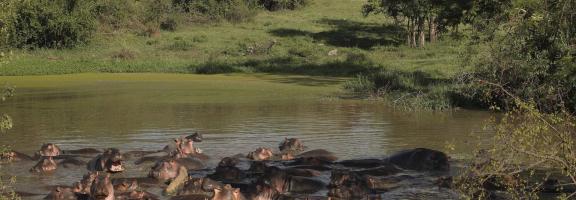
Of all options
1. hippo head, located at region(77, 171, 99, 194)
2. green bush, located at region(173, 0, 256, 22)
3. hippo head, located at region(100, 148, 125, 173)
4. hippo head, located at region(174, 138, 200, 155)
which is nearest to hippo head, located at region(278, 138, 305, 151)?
hippo head, located at region(174, 138, 200, 155)

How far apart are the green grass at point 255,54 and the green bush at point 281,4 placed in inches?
256

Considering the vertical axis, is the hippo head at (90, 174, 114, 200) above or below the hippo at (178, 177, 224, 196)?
above

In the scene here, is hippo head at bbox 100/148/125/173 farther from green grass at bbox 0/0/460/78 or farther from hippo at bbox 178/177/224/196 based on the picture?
green grass at bbox 0/0/460/78

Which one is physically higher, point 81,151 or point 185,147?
point 185,147

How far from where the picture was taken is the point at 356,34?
4091 centimetres

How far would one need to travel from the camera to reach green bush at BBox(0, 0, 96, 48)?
116 ft

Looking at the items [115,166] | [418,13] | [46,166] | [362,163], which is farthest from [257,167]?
[418,13]

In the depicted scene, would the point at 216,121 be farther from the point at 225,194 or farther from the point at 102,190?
the point at 225,194

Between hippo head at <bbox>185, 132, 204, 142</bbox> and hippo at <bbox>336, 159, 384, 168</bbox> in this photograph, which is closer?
hippo at <bbox>336, 159, 384, 168</bbox>

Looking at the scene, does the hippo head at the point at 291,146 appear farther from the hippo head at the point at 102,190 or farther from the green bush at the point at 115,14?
the green bush at the point at 115,14

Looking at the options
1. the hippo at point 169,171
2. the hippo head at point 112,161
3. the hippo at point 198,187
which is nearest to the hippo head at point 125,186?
the hippo at point 169,171

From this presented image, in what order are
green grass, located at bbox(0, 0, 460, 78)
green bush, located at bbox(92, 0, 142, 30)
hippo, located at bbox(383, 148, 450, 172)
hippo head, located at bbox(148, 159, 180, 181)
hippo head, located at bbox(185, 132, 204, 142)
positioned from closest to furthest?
hippo head, located at bbox(148, 159, 180, 181) → hippo, located at bbox(383, 148, 450, 172) → hippo head, located at bbox(185, 132, 204, 142) → green grass, located at bbox(0, 0, 460, 78) → green bush, located at bbox(92, 0, 142, 30)

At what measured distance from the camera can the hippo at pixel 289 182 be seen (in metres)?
10.1

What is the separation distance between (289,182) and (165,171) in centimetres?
184
